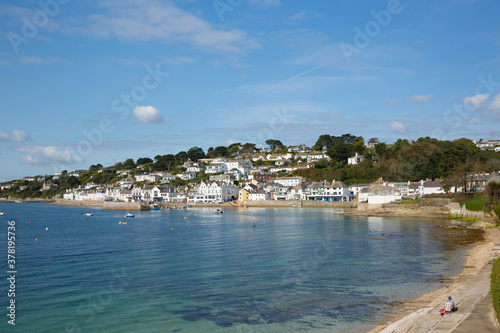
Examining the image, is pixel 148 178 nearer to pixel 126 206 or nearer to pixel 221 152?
pixel 221 152

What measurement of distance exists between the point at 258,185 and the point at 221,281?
9075 centimetres

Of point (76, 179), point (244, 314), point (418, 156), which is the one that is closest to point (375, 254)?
point (244, 314)

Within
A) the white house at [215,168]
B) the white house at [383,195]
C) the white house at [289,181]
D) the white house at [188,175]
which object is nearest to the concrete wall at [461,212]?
the white house at [383,195]

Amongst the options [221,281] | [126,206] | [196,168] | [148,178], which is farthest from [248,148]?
[221,281]

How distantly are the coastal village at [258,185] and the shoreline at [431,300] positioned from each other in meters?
40.3

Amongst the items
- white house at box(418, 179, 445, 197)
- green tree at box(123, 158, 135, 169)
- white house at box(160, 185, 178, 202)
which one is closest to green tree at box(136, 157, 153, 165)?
green tree at box(123, 158, 135, 169)

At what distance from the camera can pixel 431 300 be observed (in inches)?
632

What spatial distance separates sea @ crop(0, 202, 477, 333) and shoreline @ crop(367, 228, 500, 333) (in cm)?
41

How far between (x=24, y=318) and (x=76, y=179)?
169287 millimetres

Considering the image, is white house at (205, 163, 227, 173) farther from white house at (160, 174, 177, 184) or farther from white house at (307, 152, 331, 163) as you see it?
white house at (307, 152, 331, 163)

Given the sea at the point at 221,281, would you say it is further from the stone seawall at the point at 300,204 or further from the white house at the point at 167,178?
the white house at the point at 167,178

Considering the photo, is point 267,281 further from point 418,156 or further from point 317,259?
point 418,156

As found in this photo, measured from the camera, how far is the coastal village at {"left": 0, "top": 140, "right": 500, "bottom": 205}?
71812 millimetres

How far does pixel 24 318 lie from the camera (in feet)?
48.1
